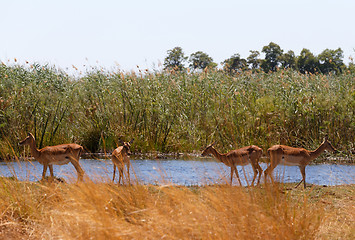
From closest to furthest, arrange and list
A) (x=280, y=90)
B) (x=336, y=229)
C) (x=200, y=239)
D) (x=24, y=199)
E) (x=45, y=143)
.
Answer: (x=200, y=239)
(x=336, y=229)
(x=24, y=199)
(x=45, y=143)
(x=280, y=90)

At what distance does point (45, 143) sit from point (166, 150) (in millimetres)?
3527

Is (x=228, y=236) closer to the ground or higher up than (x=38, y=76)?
closer to the ground

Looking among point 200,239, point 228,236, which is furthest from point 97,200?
point 228,236

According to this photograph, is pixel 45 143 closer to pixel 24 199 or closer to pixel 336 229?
pixel 24 199

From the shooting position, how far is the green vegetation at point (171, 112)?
13492mm

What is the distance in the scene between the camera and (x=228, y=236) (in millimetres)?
4168

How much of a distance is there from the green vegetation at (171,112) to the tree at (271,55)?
38.0 metres

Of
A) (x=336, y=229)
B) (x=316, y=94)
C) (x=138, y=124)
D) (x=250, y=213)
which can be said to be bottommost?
(x=336, y=229)

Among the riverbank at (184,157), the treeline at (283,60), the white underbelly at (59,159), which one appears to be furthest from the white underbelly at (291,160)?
the treeline at (283,60)

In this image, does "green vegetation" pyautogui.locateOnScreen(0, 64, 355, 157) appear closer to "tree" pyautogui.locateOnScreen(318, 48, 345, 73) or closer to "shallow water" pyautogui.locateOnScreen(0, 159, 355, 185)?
"shallow water" pyautogui.locateOnScreen(0, 159, 355, 185)

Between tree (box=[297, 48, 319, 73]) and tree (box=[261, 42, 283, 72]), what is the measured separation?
233 cm

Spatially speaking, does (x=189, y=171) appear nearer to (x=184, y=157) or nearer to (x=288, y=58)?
(x=184, y=157)

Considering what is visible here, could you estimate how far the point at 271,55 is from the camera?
2121 inches

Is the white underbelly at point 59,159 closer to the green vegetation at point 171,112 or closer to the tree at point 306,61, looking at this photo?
the green vegetation at point 171,112
